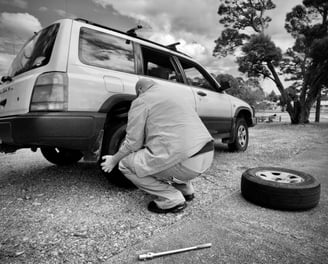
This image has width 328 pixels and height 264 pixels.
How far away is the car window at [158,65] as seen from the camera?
10.0 ft

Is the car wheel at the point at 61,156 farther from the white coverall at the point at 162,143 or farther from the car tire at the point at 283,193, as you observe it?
the car tire at the point at 283,193

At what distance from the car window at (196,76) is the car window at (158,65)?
303mm

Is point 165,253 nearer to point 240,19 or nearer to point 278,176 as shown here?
point 278,176

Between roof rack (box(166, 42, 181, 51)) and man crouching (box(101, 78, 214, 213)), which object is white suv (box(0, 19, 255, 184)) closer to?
man crouching (box(101, 78, 214, 213))

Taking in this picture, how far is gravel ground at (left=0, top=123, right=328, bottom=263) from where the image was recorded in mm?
1552

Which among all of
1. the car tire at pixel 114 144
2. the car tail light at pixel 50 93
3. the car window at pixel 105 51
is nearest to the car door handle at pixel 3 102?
the car tail light at pixel 50 93

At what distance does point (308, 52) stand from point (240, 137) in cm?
1359

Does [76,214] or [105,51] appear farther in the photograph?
[105,51]

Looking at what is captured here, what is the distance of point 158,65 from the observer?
3.29m

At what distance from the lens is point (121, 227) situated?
6.05ft

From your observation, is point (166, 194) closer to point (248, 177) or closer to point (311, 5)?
point (248, 177)

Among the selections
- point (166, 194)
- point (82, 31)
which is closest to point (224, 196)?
point (166, 194)

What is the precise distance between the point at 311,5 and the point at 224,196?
17783 millimetres

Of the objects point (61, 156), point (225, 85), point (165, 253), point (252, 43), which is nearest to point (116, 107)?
point (165, 253)
